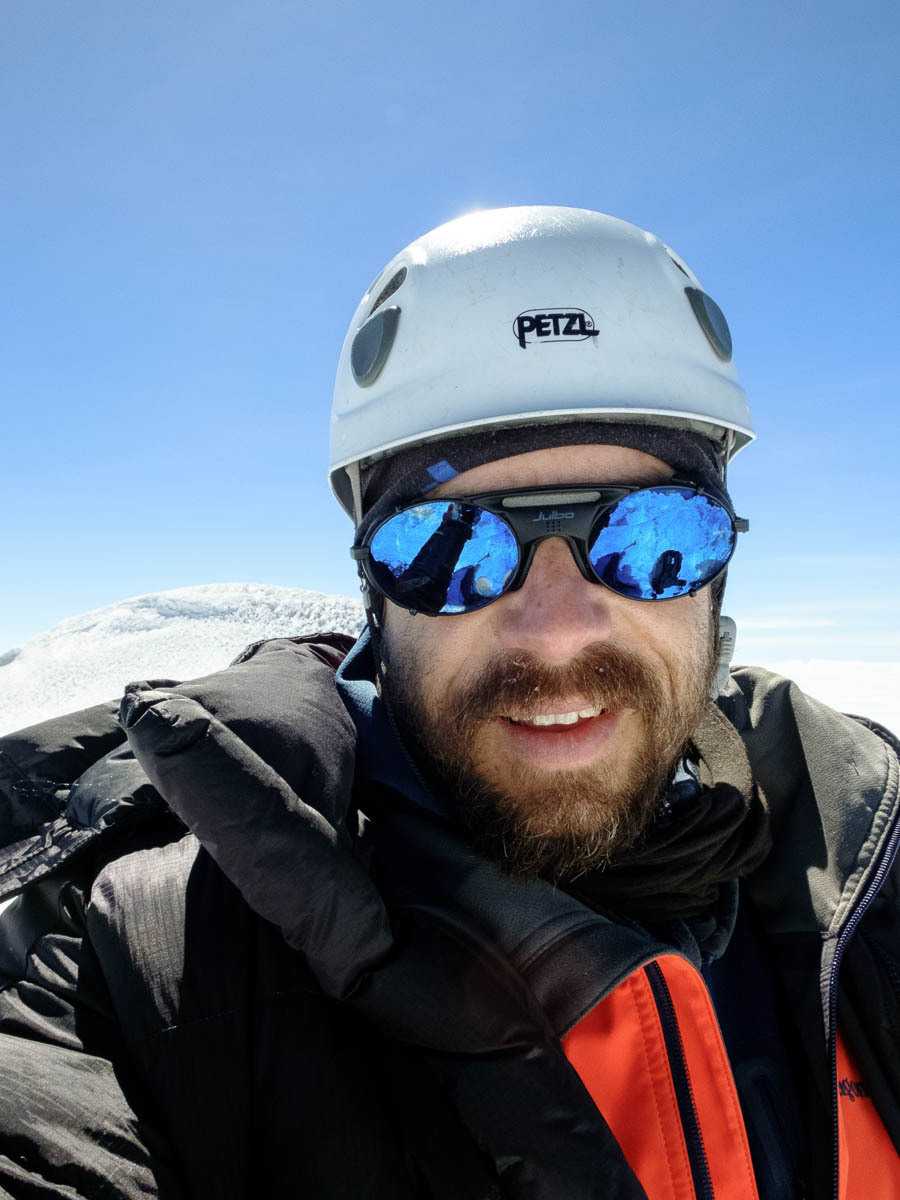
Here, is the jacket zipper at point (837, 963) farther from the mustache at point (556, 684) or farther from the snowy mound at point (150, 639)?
the snowy mound at point (150, 639)

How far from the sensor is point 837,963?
58.2 inches

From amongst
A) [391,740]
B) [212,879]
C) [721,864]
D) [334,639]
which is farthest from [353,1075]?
[334,639]

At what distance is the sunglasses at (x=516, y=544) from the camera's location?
61.1 inches

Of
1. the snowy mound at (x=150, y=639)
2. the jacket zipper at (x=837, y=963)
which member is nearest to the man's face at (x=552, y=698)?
the jacket zipper at (x=837, y=963)

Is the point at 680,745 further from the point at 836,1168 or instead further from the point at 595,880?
the point at 836,1168

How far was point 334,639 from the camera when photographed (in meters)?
1.89

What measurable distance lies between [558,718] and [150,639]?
18.9 meters

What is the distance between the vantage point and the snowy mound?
14750mm

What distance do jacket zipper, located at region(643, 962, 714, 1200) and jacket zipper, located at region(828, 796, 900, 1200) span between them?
0.30m

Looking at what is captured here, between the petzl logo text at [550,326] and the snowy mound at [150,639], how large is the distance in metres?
11.5

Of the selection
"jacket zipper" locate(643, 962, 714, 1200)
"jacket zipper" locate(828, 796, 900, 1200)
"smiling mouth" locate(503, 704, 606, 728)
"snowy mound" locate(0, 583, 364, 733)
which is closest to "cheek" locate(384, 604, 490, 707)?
"smiling mouth" locate(503, 704, 606, 728)

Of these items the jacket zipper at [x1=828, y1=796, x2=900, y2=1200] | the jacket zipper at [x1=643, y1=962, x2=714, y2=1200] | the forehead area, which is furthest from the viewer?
the forehead area

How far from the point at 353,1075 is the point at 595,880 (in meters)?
0.64

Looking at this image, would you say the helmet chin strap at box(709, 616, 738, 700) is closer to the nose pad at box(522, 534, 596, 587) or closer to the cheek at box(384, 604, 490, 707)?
the nose pad at box(522, 534, 596, 587)
